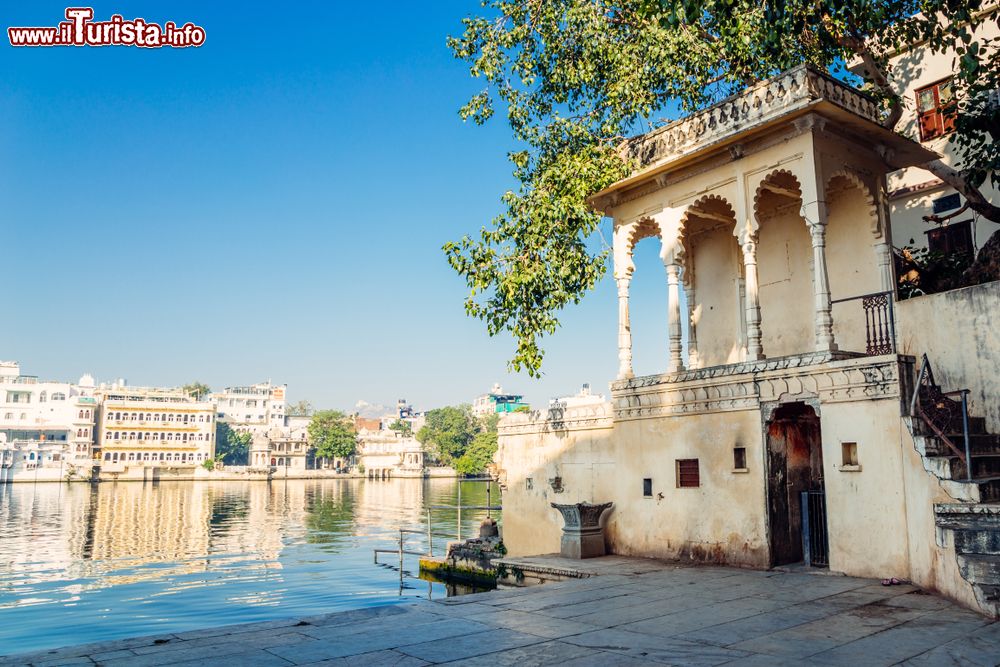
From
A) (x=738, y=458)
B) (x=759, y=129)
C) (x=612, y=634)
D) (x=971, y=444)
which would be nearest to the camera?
(x=612, y=634)

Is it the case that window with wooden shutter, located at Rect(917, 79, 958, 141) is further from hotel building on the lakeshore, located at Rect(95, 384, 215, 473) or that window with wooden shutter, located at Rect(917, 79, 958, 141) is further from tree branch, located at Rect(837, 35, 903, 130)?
hotel building on the lakeshore, located at Rect(95, 384, 215, 473)

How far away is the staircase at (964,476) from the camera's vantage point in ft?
23.6

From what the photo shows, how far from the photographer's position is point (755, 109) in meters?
12.1

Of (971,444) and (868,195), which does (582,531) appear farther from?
(868,195)

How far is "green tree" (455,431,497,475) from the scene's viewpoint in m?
121

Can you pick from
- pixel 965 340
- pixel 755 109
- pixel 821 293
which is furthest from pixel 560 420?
pixel 965 340

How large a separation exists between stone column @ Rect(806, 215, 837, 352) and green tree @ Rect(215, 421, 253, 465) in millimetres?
123575

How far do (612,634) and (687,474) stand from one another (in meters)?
6.32

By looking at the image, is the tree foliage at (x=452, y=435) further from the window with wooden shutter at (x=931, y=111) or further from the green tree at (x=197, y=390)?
the window with wooden shutter at (x=931, y=111)

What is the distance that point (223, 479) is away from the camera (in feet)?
351

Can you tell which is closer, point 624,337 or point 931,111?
point 624,337

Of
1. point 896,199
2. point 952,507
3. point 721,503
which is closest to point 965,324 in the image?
point 952,507

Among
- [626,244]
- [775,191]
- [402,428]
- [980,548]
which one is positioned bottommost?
[980,548]

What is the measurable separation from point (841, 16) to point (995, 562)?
9948 millimetres
